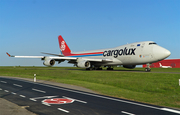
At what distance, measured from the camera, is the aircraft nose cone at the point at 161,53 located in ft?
109

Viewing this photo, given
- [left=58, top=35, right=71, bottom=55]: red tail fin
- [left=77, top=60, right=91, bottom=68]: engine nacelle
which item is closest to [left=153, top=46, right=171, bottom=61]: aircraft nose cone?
[left=77, top=60, right=91, bottom=68]: engine nacelle

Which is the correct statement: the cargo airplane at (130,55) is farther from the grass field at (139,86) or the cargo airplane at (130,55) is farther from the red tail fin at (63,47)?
the red tail fin at (63,47)

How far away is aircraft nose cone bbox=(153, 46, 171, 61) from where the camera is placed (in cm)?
3316

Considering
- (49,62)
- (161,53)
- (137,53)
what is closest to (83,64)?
(49,62)

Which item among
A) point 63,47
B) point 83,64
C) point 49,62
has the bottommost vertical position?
point 83,64

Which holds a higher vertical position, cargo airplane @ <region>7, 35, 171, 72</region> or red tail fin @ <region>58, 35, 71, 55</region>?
red tail fin @ <region>58, 35, 71, 55</region>

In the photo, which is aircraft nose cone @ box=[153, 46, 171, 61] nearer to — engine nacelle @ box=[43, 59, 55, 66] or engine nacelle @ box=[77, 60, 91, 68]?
engine nacelle @ box=[77, 60, 91, 68]

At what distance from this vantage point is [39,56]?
1850 inches

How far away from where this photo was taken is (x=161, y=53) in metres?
33.3

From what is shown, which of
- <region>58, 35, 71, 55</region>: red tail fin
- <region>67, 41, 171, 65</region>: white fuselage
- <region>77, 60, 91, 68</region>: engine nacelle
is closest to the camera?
<region>67, 41, 171, 65</region>: white fuselage

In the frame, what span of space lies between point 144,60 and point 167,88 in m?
19.9

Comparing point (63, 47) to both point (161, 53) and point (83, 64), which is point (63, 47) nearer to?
point (83, 64)

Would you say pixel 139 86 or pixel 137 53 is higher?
pixel 137 53

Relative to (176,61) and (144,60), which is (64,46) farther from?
(176,61)
